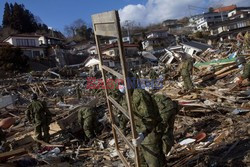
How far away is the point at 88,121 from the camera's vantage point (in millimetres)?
9430

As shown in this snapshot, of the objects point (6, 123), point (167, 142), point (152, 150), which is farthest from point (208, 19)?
point (152, 150)

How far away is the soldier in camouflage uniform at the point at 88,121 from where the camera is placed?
9.45 m

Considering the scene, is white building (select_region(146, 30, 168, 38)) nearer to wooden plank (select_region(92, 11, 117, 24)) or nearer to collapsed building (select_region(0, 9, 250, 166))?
collapsed building (select_region(0, 9, 250, 166))

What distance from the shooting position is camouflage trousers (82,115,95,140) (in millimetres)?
9438

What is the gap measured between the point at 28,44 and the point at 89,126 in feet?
121

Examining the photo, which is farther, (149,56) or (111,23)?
(149,56)

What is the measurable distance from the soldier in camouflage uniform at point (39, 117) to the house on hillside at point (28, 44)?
33.6 m

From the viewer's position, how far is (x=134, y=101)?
189 inches

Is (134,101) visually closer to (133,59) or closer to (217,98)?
(217,98)

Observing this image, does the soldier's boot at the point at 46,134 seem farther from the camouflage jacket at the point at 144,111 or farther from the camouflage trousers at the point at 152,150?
the camouflage jacket at the point at 144,111

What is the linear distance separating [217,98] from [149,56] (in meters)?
33.4

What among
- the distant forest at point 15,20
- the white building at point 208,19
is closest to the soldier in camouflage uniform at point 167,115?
the distant forest at point 15,20

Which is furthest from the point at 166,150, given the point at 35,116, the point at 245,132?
the point at 35,116

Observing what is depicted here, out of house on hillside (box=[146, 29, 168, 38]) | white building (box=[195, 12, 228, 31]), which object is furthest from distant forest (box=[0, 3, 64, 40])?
white building (box=[195, 12, 228, 31])
